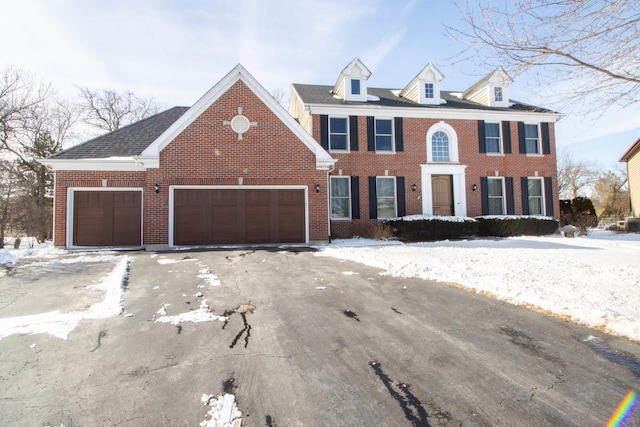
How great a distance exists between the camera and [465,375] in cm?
281

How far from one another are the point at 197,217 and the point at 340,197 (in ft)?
21.6

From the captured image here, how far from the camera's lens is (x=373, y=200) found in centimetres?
1549

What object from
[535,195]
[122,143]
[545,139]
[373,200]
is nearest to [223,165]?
[122,143]

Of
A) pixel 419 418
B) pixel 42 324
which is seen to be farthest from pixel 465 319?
pixel 42 324

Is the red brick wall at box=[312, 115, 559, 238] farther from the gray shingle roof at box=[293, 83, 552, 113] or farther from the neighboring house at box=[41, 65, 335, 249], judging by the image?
the neighboring house at box=[41, 65, 335, 249]

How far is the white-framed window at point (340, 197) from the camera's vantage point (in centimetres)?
1540

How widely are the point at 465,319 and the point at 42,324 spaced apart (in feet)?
17.9

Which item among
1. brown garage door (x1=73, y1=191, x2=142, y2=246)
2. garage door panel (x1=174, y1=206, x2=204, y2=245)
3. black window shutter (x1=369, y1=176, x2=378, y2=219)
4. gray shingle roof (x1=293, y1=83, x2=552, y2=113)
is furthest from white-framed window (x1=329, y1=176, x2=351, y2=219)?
brown garage door (x1=73, y1=191, x2=142, y2=246)

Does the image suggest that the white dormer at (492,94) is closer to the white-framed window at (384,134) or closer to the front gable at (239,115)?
the white-framed window at (384,134)

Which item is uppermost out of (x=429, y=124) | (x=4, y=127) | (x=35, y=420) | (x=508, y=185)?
(x=4, y=127)

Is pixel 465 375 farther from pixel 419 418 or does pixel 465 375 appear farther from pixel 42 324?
pixel 42 324

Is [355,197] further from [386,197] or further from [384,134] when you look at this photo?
[384,134]

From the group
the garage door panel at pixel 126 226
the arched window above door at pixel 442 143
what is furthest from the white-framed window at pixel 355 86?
the garage door panel at pixel 126 226

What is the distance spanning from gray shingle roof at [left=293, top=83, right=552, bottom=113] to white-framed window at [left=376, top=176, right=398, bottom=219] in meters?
3.80
